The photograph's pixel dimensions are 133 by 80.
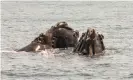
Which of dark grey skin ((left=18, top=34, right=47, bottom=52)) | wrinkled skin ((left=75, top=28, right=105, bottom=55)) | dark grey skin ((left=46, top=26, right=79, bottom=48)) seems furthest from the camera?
dark grey skin ((left=46, top=26, right=79, bottom=48))

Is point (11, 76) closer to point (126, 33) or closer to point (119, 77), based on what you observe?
point (119, 77)

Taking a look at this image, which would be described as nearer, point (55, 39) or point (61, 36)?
point (55, 39)

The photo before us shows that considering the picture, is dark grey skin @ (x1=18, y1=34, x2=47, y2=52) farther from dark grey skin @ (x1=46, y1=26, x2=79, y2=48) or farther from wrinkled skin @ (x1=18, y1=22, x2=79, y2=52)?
dark grey skin @ (x1=46, y1=26, x2=79, y2=48)

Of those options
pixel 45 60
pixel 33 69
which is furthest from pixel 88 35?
pixel 33 69

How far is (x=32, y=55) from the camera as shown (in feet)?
94.0

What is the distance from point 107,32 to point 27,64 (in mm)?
20326

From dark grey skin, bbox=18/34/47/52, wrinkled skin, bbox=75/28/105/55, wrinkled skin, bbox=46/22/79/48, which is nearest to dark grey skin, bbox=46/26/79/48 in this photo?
wrinkled skin, bbox=46/22/79/48

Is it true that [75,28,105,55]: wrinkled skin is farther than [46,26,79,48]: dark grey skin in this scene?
No

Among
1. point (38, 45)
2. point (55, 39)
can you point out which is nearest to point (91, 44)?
point (55, 39)

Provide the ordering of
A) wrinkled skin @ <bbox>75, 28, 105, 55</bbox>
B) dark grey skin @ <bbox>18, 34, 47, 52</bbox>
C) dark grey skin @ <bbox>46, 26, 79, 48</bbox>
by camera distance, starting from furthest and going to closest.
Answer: dark grey skin @ <bbox>46, 26, 79, 48</bbox>, dark grey skin @ <bbox>18, 34, 47, 52</bbox>, wrinkled skin @ <bbox>75, 28, 105, 55</bbox>

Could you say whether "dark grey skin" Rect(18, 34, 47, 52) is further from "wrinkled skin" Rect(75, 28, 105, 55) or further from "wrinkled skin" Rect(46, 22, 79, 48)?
"wrinkled skin" Rect(75, 28, 105, 55)

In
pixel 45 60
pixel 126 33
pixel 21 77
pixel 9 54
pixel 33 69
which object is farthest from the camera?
pixel 126 33

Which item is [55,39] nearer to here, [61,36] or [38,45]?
[61,36]

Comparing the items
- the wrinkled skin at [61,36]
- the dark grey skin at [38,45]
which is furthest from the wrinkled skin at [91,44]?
the wrinkled skin at [61,36]
